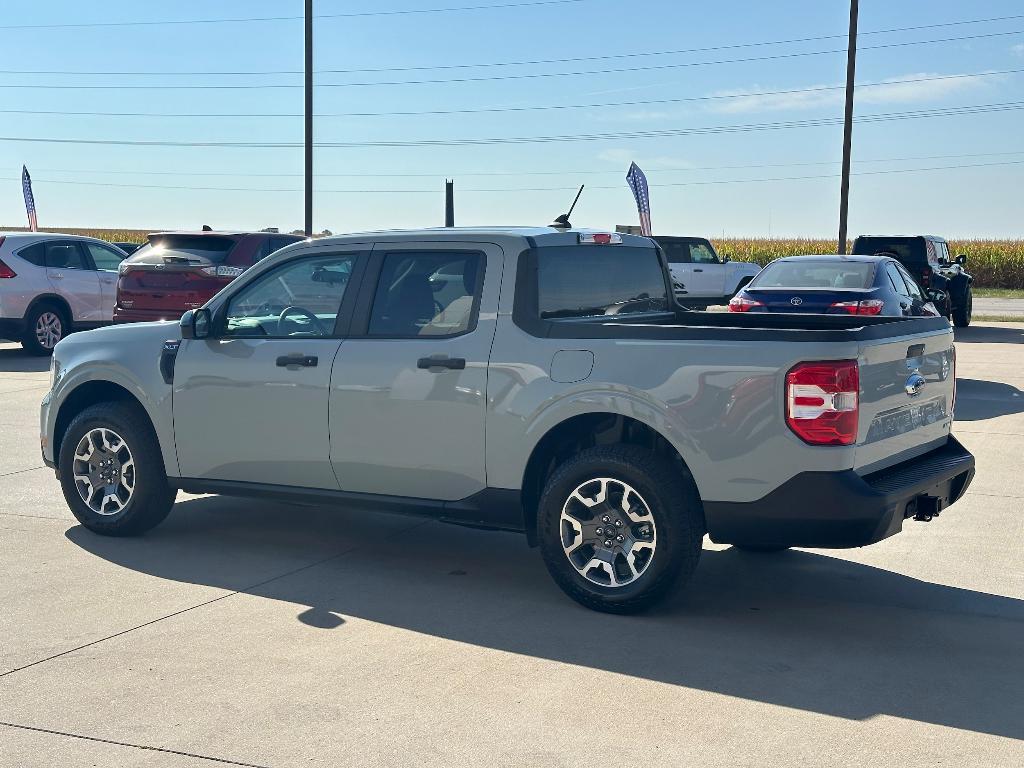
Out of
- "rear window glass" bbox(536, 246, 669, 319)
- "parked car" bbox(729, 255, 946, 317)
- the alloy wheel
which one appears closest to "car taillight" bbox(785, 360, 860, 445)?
the alloy wheel

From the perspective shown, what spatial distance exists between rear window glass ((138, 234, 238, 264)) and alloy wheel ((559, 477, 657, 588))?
35.1ft

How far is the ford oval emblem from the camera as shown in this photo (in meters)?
5.90

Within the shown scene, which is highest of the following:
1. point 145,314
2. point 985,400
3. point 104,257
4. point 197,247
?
point 197,247

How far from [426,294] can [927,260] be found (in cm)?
1803

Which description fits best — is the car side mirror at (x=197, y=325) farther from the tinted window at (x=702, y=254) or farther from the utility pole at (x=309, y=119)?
the tinted window at (x=702, y=254)

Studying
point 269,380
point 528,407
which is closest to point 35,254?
point 269,380

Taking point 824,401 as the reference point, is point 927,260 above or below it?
above

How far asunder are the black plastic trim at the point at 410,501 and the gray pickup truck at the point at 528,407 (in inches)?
0.5

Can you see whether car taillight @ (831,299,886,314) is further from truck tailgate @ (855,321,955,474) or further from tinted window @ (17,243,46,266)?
tinted window @ (17,243,46,266)

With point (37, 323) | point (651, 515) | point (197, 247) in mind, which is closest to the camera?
point (651, 515)

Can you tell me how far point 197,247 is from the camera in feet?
51.8

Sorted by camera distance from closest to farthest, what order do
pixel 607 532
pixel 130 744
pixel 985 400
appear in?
pixel 130 744
pixel 607 532
pixel 985 400

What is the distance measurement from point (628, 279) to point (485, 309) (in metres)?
1.06

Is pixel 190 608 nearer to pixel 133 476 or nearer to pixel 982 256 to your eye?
pixel 133 476
